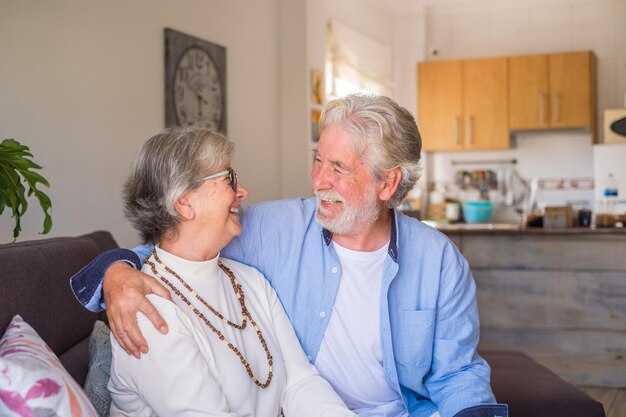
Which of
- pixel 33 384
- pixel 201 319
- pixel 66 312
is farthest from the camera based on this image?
pixel 66 312

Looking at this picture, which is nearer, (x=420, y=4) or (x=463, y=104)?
(x=463, y=104)

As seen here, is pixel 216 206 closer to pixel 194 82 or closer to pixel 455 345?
pixel 455 345

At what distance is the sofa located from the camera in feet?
5.79

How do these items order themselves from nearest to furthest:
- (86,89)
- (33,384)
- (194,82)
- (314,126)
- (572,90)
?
(33,384) < (86,89) < (194,82) < (314,126) < (572,90)

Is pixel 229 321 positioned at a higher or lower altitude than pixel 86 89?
lower

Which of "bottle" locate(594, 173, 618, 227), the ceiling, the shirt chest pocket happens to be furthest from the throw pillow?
the ceiling

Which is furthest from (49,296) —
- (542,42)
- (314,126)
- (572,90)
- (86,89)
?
(542,42)

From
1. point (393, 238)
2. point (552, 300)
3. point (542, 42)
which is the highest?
point (542, 42)

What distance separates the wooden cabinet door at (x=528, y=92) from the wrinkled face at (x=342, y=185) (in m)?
5.09

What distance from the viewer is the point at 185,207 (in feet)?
5.87

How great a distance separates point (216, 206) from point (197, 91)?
9.43 feet

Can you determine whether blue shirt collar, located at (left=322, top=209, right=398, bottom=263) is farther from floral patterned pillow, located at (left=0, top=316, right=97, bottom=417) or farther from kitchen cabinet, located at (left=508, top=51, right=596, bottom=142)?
kitchen cabinet, located at (left=508, top=51, right=596, bottom=142)

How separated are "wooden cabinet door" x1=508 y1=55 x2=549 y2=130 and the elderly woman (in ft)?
17.8

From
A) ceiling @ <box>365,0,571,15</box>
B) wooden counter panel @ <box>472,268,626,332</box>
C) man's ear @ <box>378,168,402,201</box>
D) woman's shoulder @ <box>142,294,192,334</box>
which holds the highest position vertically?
ceiling @ <box>365,0,571,15</box>
